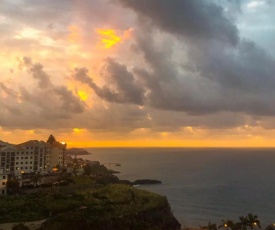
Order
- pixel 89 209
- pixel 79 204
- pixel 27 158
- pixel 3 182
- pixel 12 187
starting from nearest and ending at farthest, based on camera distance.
Result: pixel 89 209 → pixel 79 204 → pixel 12 187 → pixel 3 182 → pixel 27 158

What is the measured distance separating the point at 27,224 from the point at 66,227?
757cm

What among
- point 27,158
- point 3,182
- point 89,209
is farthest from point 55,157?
point 89,209

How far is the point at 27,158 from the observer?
5212 inches

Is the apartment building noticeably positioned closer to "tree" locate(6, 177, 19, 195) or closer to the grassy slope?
"tree" locate(6, 177, 19, 195)

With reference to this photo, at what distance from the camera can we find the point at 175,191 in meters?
160

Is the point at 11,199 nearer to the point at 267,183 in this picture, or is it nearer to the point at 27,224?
the point at 27,224

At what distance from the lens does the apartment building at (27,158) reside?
12581cm

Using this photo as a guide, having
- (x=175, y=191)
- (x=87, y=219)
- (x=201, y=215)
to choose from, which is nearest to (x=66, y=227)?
(x=87, y=219)

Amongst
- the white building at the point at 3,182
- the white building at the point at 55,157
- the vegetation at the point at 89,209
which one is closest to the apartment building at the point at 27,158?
the white building at the point at 55,157

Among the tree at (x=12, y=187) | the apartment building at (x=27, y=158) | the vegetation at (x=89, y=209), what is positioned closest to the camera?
the vegetation at (x=89, y=209)

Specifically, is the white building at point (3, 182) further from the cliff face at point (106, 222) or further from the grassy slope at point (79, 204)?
the cliff face at point (106, 222)

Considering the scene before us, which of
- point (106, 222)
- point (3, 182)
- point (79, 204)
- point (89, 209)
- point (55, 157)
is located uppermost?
point (55, 157)

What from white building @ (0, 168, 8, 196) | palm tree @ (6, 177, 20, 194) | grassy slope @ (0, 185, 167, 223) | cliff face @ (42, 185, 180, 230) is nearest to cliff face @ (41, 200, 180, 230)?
cliff face @ (42, 185, 180, 230)

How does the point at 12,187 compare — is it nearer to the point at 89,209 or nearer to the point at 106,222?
the point at 89,209
